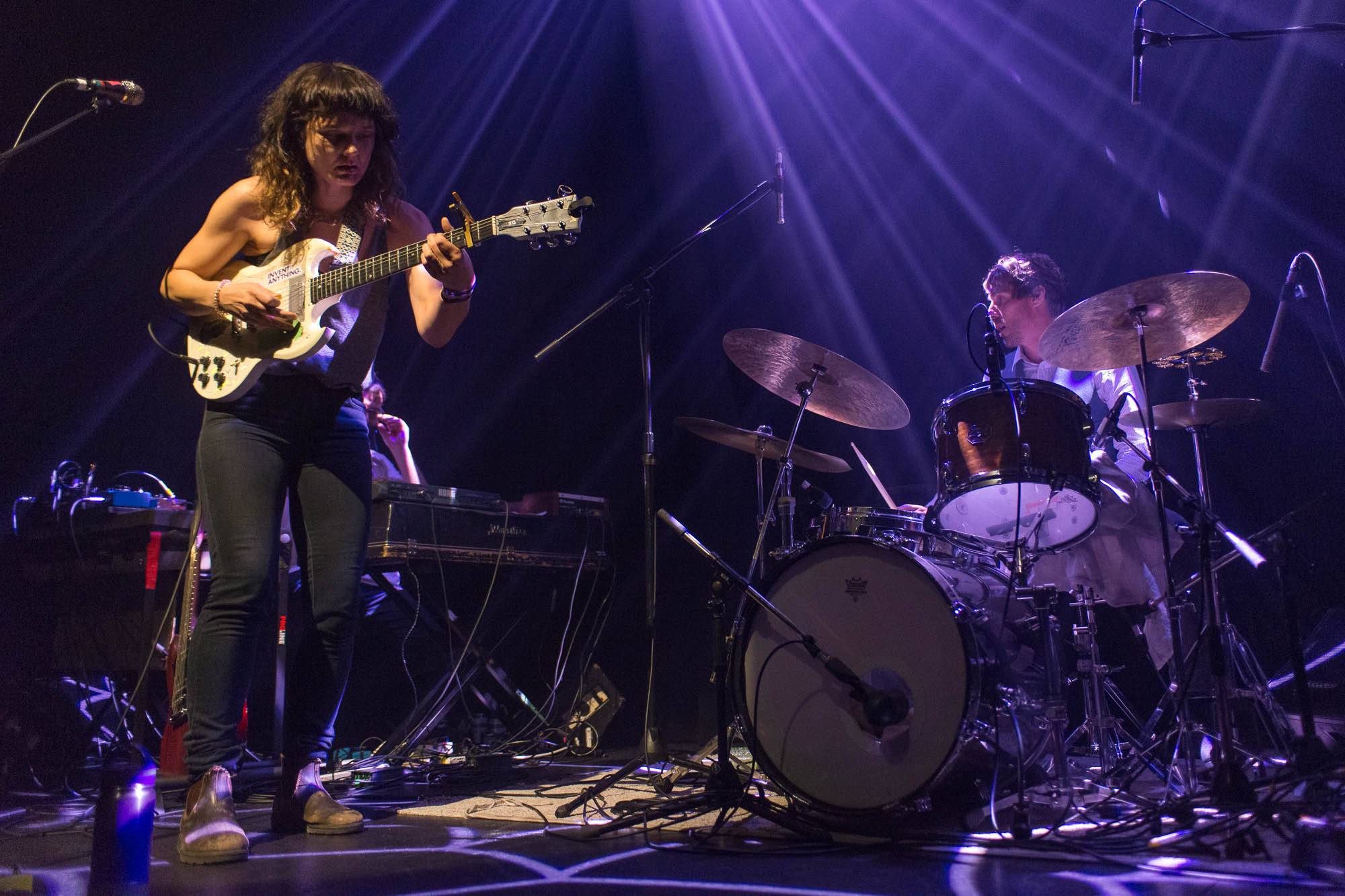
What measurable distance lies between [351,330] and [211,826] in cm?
130

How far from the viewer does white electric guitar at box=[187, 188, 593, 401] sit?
2.40m

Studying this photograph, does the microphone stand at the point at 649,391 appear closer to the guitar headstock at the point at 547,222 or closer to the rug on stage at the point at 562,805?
the rug on stage at the point at 562,805

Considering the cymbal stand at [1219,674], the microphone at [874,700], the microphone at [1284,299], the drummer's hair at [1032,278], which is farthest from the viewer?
the drummer's hair at [1032,278]

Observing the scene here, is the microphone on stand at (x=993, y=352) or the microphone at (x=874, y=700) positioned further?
the microphone on stand at (x=993, y=352)

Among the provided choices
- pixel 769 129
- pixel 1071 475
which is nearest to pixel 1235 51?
pixel 769 129

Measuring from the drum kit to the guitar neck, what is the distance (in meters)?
0.95

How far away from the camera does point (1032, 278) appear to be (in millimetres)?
3801

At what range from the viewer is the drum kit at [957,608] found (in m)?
2.44

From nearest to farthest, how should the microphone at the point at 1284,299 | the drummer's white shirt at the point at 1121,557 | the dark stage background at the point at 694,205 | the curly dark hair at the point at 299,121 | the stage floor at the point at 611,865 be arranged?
the stage floor at the point at 611,865, the curly dark hair at the point at 299,121, the microphone at the point at 1284,299, the drummer's white shirt at the point at 1121,557, the dark stage background at the point at 694,205

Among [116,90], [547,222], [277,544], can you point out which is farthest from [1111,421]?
[116,90]

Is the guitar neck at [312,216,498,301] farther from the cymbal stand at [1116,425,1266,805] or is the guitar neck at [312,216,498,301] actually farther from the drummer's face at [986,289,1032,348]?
the drummer's face at [986,289,1032,348]

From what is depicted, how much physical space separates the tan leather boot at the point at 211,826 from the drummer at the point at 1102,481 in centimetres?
263

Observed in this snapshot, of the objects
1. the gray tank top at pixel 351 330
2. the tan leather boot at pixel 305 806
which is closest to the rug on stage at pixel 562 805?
the tan leather boot at pixel 305 806

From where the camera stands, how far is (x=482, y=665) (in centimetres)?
419
